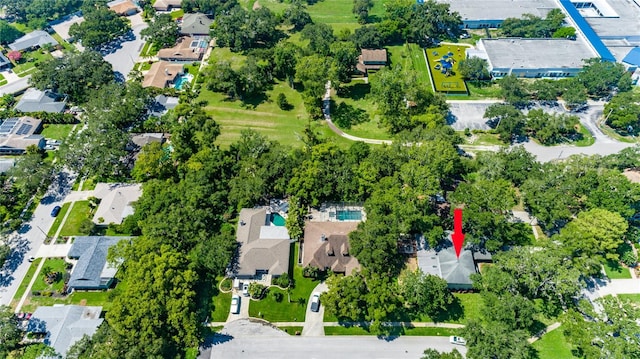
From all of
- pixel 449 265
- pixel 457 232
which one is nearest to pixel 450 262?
pixel 449 265

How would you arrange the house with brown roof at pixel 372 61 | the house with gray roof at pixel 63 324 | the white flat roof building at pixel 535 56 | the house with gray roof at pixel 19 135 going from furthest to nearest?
the house with brown roof at pixel 372 61, the white flat roof building at pixel 535 56, the house with gray roof at pixel 19 135, the house with gray roof at pixel 63 324

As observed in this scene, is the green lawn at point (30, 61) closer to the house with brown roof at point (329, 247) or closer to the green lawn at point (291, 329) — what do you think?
the house with brown roof at point (329, 247)

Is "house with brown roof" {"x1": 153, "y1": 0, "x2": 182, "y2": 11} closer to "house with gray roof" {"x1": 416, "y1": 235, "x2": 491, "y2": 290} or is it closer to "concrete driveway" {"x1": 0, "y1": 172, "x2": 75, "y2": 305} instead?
"concrete driveway" {"x1": 0, "y1": 172, "x2": 75, "y2": 305}

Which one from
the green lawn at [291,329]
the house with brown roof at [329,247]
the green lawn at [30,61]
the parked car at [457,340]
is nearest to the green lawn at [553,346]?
the parked car at [457,340]

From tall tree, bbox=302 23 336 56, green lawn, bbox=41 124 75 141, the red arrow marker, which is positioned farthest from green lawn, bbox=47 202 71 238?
the red arrow marker

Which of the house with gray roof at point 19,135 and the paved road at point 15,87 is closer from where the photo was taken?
the house with gray roof at point 19,135

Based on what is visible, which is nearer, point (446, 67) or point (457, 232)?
point (457, 232)

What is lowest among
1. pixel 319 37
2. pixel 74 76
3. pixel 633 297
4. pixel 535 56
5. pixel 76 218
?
pixel 633 297

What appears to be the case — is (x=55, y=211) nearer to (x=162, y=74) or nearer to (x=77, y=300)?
(x=77, y=300)
